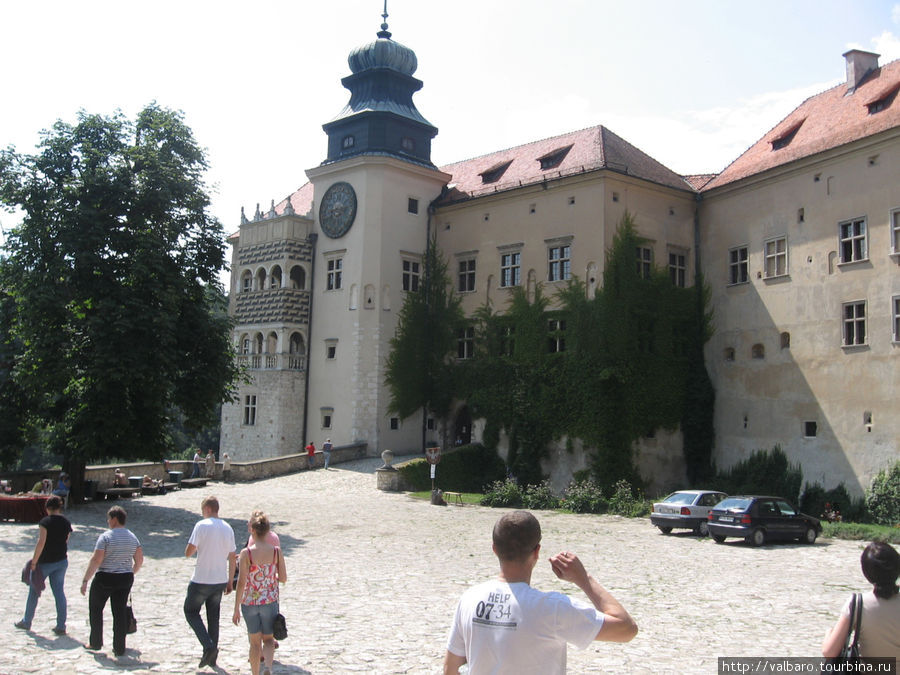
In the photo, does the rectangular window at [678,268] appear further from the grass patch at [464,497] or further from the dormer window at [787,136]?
the grass patch at [464,497]

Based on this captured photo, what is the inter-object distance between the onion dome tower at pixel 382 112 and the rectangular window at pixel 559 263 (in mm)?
9633

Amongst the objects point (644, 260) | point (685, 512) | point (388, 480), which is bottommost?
point (388, 480)

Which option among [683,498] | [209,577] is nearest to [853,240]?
[683,498]

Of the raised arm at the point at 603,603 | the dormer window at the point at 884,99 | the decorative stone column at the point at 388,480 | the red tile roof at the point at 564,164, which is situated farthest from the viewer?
the red tile roof at the point at 564,164

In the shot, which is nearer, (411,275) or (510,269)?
(510,269)

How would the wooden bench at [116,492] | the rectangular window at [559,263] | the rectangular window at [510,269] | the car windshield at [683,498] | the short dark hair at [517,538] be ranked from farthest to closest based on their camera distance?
the rectangular window at [510,269], the rectangular window at [559,263], the wooden bench at [116,492], the car windshield at [683,498], the short dark hair at [517,538]

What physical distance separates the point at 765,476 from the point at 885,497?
15.8 ft

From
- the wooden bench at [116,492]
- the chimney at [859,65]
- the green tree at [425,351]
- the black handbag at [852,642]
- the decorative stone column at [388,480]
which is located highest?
the chimney at [859,65]

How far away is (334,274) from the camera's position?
38656 mm

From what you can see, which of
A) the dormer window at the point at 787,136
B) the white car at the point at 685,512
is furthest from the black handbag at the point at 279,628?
the dormer window at the point at 787,136

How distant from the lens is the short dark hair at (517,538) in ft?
13.1

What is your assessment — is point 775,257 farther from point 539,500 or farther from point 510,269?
point 539,500

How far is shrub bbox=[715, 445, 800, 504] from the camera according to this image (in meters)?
28.3

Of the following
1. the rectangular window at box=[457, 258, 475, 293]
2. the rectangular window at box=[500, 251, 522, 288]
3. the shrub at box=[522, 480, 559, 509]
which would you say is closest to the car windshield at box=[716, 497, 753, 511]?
the shrub at box=[522, 480, 559, 509]
